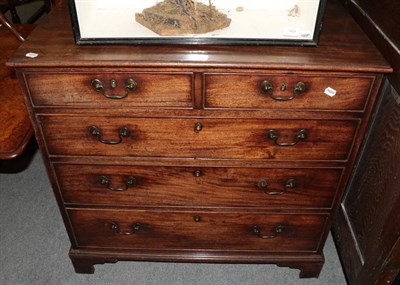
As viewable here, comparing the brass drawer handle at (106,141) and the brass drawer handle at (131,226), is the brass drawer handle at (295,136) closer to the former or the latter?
the brass drawer handle at (106,141)

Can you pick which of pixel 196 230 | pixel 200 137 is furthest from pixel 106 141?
pixel 196 230

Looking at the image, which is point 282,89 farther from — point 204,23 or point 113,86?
point 113,86

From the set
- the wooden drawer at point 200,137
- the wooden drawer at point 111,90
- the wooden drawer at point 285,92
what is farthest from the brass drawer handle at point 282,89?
the wooden drawer at point 111,90

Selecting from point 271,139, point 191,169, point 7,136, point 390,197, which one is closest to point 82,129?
point 7,136

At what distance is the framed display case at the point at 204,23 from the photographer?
126 cm

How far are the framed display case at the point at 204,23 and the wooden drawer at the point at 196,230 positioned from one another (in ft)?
2.39

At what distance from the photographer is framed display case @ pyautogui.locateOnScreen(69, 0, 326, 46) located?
4.13 feet

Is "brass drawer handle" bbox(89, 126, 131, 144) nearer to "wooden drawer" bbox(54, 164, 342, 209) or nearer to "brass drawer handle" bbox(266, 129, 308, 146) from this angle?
"wooden drawer" bbox(54, 164, 342, 209)

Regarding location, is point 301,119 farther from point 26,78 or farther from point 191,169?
point 26,78

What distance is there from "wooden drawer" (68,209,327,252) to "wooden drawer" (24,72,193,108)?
0.53m

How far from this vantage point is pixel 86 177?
1.53 metres

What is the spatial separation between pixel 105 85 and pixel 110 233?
2.47 feet

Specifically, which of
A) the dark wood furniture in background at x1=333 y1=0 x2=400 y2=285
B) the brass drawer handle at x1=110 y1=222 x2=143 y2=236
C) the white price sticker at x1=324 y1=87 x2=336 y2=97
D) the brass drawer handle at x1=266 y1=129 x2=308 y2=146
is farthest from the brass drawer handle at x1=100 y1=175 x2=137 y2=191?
the dark wood furniture in background at x1=333 y1=0 x2=400 y2=285

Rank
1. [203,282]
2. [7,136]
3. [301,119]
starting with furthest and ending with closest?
[203,282] → [7,136] → [301,119]
